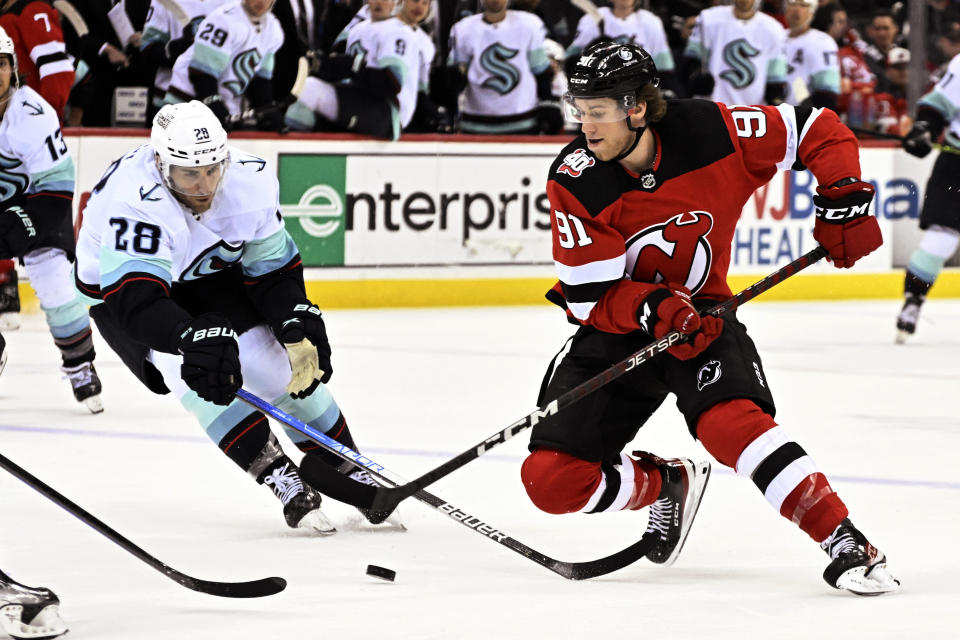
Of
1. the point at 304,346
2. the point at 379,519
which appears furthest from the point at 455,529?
the point at 304,346

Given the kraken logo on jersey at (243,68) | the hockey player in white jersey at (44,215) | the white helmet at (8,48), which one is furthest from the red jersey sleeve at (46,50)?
the white helmet at (8,48)

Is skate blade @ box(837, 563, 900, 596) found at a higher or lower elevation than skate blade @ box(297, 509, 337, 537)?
higher

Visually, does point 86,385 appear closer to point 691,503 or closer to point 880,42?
point 691,503

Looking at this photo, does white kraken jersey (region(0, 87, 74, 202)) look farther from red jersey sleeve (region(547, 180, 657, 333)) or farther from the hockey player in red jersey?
red jersey sleeve (region(547, 180, 657, 333))

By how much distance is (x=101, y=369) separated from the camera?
6109mm

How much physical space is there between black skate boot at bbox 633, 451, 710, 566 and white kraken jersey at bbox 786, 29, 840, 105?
5.96 m

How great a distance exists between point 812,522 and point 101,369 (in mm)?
3659

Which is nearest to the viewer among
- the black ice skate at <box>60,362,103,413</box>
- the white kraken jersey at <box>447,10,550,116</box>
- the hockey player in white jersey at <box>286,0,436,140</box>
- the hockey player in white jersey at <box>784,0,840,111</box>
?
the black ice skate at <box>60,362,103,413</box>

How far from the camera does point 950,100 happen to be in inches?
278

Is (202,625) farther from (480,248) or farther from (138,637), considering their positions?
(480,248)

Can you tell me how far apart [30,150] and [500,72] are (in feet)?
12.3

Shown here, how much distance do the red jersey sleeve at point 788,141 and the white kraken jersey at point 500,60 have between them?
515cm

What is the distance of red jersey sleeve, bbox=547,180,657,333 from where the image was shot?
3.08m

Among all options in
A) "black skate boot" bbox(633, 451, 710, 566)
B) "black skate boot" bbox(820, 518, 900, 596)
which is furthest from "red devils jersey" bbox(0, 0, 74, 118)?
"black skate boot" bbox(820, 518, 900, 596)
